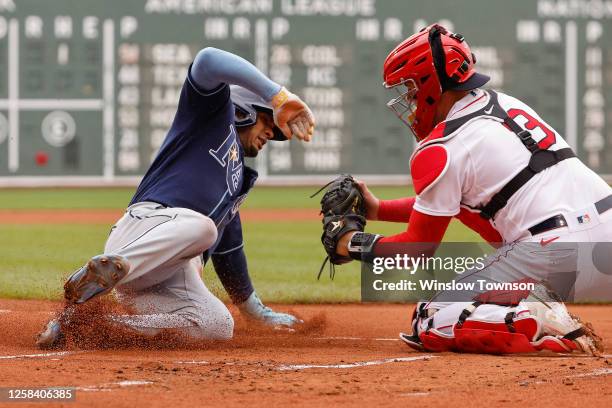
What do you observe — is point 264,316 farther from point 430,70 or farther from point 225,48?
point 225,48

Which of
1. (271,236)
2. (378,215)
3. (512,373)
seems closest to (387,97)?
(271,236)

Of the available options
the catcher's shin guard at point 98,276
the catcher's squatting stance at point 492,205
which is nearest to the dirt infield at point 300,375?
the catcher's squatting stance at point 492,205

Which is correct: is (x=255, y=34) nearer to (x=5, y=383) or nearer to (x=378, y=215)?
(x=378, y=215)

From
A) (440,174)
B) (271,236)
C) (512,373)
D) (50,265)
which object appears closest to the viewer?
(512,373)

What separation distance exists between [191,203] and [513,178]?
1.39 m

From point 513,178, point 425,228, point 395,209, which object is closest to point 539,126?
point 513,178

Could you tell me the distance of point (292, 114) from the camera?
4043 millimetres

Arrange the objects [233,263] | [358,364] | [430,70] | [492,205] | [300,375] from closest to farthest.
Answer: [300,375]
[358,364]
[492,205]
[430,70]
[233,263]

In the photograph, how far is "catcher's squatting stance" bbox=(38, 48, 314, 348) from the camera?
13.2ft

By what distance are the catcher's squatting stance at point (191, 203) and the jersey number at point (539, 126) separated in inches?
33.9

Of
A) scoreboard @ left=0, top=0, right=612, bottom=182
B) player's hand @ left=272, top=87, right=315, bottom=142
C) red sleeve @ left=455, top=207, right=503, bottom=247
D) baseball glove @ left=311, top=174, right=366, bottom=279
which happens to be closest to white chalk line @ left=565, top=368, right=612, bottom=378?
red sleeve @ left=455, top=207, right=503, bottom=247

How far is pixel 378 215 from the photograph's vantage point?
15.2ft

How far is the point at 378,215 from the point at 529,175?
2.94 ft

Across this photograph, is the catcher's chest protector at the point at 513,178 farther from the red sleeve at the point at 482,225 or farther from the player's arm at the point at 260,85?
the player's arm at the point at 260,85
